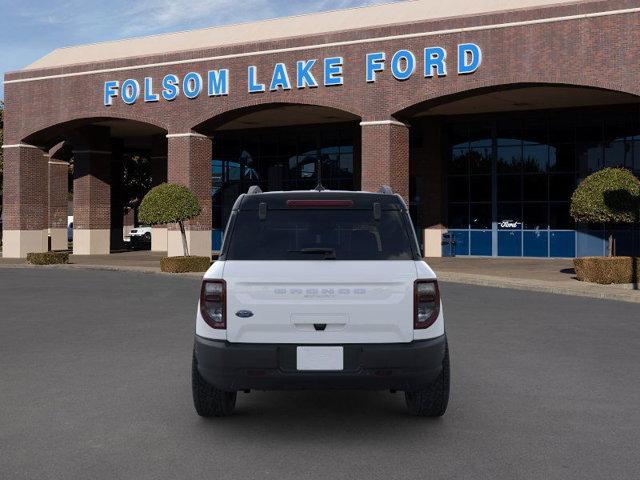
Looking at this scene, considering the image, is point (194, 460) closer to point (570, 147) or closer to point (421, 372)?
point (421, 372)

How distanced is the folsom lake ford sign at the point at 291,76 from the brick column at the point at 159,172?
356 inches

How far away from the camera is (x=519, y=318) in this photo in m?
14.2

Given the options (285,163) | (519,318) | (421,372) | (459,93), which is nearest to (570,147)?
(459,93)

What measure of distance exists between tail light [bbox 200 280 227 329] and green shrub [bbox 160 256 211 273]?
70.6ft

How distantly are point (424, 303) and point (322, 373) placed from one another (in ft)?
2.98

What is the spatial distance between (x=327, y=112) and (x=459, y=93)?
9076mm

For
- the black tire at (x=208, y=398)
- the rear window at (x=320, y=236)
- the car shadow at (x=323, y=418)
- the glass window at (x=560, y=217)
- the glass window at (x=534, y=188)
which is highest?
the glass window at (x=534, y=188)

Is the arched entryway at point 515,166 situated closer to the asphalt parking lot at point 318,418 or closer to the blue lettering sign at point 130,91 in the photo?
the blue lettering sign at point 130,91

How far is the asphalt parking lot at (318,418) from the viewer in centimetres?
549

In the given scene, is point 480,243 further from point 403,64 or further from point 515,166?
point 403,64

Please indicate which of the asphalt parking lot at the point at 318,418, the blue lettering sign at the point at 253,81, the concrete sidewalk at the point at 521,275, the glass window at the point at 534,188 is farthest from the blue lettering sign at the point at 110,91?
the asphalt parking lot at the point at 318,418

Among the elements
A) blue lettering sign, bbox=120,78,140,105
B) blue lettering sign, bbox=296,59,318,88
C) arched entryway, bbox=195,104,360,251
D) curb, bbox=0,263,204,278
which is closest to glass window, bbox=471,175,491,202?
arched entryway, bbox=195,104,360,251

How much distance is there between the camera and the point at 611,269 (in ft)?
69.9

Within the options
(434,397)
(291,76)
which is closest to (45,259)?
(291,76)
